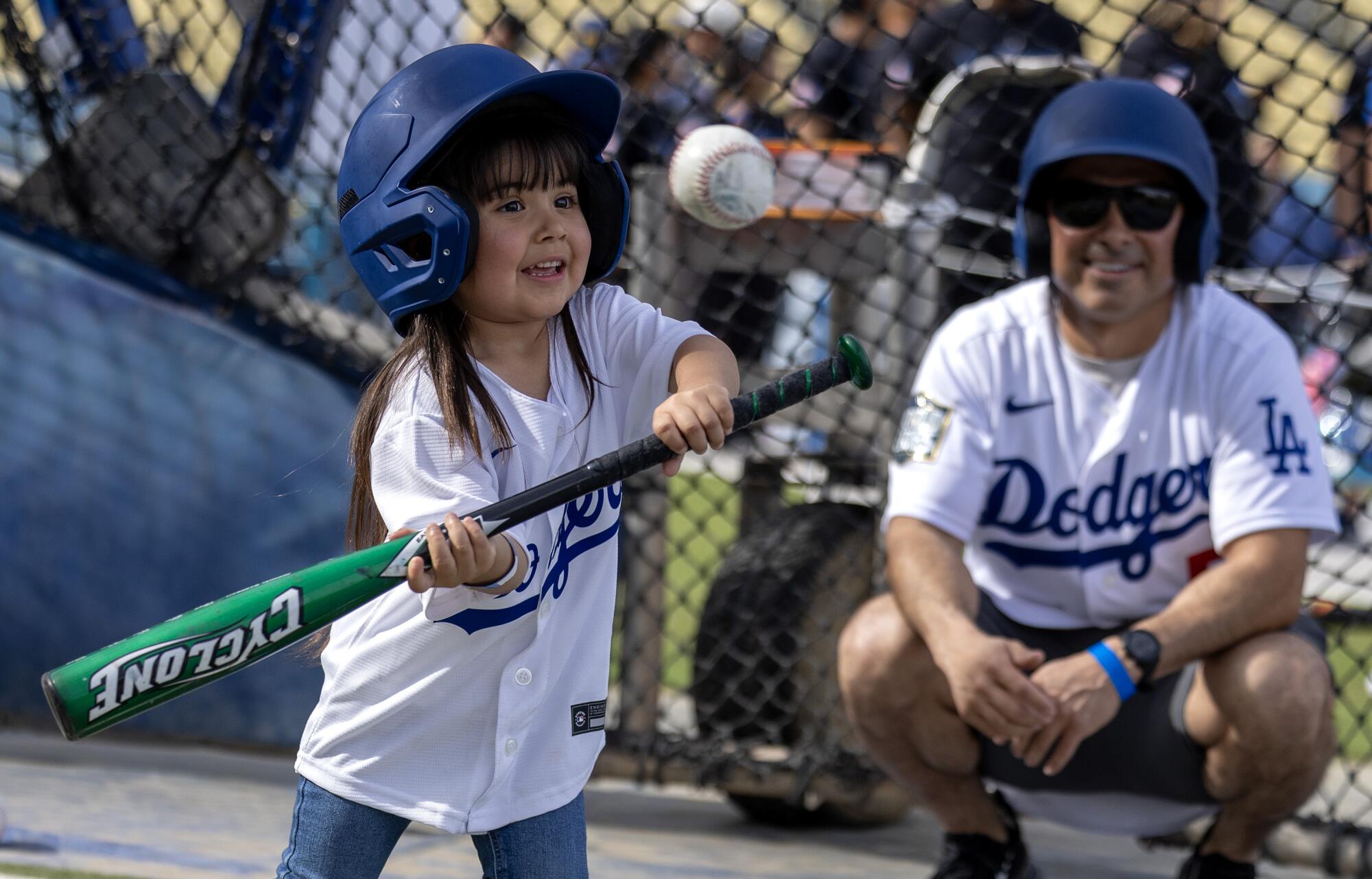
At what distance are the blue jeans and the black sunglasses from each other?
1.27 metres

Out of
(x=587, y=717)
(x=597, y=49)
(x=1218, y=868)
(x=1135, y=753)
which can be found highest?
(x=597, y=49)

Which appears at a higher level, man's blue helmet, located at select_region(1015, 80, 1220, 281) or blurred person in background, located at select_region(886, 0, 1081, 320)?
blurred person in background, located at select_region(886, 0, 1081, 320)

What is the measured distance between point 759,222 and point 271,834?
57.8 inches

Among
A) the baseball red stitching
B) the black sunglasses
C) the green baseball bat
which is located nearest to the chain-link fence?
the black sunglasses

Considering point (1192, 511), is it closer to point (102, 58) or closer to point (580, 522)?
point (580, 522)

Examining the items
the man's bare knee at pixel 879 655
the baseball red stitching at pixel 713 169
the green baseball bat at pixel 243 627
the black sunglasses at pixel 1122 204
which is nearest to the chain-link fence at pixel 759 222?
the man's bare knee at pixel 879 655

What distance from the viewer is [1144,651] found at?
2.14 metres

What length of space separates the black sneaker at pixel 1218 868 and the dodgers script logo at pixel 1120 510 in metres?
0.41

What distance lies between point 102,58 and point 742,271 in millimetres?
1408

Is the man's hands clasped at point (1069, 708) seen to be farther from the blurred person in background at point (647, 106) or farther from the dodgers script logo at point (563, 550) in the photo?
the blurred person in background at point (647, 106)

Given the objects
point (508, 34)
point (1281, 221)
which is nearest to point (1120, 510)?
point (508, 34)

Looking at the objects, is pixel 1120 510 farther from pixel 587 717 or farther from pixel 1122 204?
pixel 587 717

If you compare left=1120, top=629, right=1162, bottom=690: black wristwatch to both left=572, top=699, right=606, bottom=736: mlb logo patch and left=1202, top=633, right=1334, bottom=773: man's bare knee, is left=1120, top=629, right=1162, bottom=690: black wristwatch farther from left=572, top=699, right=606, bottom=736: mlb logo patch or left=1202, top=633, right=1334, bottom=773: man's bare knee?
left=572, top=699, right=606, bottom=736: mlb logo patch

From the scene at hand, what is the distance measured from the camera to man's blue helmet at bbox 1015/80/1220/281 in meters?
2.28
